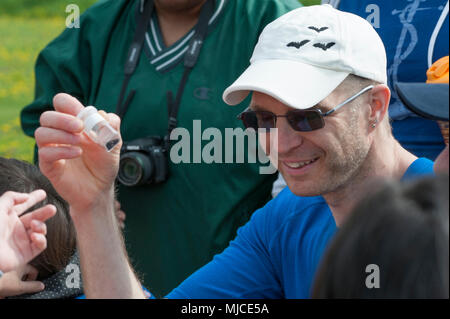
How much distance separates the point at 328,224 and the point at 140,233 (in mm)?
1168

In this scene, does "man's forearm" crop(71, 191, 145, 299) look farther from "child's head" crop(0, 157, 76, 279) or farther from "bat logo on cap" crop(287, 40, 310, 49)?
"bat logo on cap" crop(287, 40, 310, 49)

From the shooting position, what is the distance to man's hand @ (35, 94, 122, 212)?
1707mm

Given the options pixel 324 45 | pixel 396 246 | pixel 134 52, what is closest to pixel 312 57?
pixel 324 45

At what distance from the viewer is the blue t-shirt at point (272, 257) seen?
1.95 m

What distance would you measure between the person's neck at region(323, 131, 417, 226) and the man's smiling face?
17 millimetres

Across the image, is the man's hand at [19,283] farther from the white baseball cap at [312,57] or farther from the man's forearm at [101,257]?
the white baseball cap at [312,57]

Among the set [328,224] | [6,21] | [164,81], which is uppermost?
[6,21]

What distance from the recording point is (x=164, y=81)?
9.37 ft

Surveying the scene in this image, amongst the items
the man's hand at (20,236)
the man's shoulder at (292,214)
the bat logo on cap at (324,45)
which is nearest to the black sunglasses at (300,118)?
the bat logo on cap at (324,45)

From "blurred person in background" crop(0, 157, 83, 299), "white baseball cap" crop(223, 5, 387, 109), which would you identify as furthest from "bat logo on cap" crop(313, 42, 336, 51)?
"blurred person in background" crop(0, 157, 83, 299)

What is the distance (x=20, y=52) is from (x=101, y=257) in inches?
365
